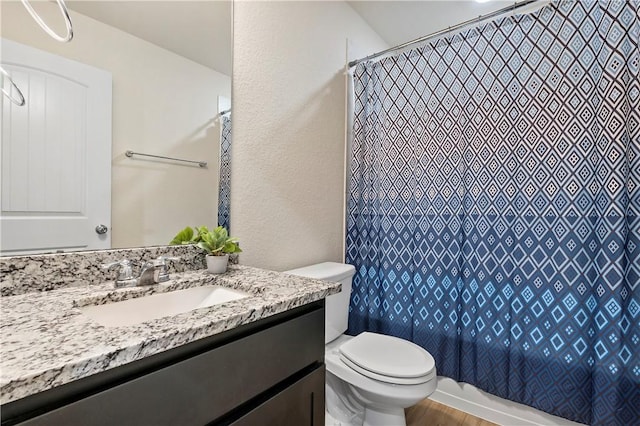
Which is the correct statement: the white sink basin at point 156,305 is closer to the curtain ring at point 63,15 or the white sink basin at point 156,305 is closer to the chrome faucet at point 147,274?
the chrome faucet at point 147,274

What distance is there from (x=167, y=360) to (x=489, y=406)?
5.68 feet

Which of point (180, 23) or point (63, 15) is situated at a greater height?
point (180, 23)

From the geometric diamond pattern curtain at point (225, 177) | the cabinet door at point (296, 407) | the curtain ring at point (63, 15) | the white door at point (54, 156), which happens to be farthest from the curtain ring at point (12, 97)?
the cabinet door at point (296, 407)

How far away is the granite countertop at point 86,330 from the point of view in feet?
1.48

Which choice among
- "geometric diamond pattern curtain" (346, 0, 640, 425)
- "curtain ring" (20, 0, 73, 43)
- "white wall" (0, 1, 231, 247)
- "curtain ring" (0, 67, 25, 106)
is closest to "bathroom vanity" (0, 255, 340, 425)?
"white wall" (0, 1, 231, 247)

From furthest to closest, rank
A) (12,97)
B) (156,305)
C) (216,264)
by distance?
(216,264) → (156,305) → (12,97)

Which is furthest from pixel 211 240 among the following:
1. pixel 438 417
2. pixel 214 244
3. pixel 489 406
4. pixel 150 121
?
pixel 489 406

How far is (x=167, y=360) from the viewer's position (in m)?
0.60

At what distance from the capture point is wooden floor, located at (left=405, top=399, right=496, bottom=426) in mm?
1611

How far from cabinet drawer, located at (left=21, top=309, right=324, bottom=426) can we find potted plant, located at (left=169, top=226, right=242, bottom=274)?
0.44m

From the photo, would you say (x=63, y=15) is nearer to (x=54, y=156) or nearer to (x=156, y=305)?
(x=54, y=156)

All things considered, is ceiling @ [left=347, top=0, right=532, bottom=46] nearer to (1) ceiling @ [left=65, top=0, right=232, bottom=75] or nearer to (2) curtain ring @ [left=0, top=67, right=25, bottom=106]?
(1) ceiling @ [left=65, top=0, right=232, bottom=75]

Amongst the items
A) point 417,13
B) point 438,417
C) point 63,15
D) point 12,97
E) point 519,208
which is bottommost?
point 438,417

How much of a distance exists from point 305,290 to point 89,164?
30.6 inches
